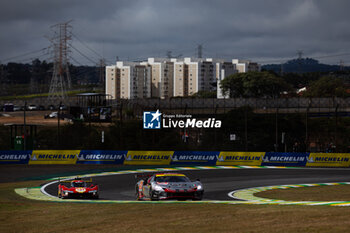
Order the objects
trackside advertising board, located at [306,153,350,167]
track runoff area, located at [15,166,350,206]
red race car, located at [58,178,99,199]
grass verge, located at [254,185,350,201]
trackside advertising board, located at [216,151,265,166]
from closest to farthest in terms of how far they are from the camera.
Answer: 1. grass verge, located at [254,185,350,201]
2. red race car, located at [58,178,99,199]
3. track runoff area, located at [15,166,350,206]
4. trackside advertising board, located at [306,153,350,167]
5. trackside advertising board, located at [216,151,265,166]

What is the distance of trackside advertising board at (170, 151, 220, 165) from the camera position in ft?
144

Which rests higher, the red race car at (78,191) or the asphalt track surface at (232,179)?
the red race car at (78,191)

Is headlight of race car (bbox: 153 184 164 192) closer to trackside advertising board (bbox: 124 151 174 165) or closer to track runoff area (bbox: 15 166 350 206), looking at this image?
track runoff area (bbox: 15 166 350 206)

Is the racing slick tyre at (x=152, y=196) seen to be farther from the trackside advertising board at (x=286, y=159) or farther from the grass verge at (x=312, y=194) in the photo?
the trackside advertising board at (x=286, y=159)

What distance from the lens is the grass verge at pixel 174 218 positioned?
11.7 meters

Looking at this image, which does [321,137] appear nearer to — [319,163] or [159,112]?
[319,163]

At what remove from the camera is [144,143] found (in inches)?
1923

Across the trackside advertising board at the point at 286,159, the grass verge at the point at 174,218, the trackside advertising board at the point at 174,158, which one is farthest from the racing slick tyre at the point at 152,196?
the trackside advertising board at the point at 286,159

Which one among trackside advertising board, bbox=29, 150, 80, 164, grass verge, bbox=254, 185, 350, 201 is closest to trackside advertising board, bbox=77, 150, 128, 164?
trackside advertising board, bbox=29, 150, 80, 164

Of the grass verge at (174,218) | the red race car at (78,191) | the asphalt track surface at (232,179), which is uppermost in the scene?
the grass verge at (174,218)

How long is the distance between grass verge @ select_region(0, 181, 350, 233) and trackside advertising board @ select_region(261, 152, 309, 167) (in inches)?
1103

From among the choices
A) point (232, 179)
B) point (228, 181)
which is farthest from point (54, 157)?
point (228, 181)

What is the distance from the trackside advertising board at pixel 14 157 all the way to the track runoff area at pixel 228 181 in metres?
8.86

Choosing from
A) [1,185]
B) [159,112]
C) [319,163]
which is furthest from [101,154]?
[319,163]
